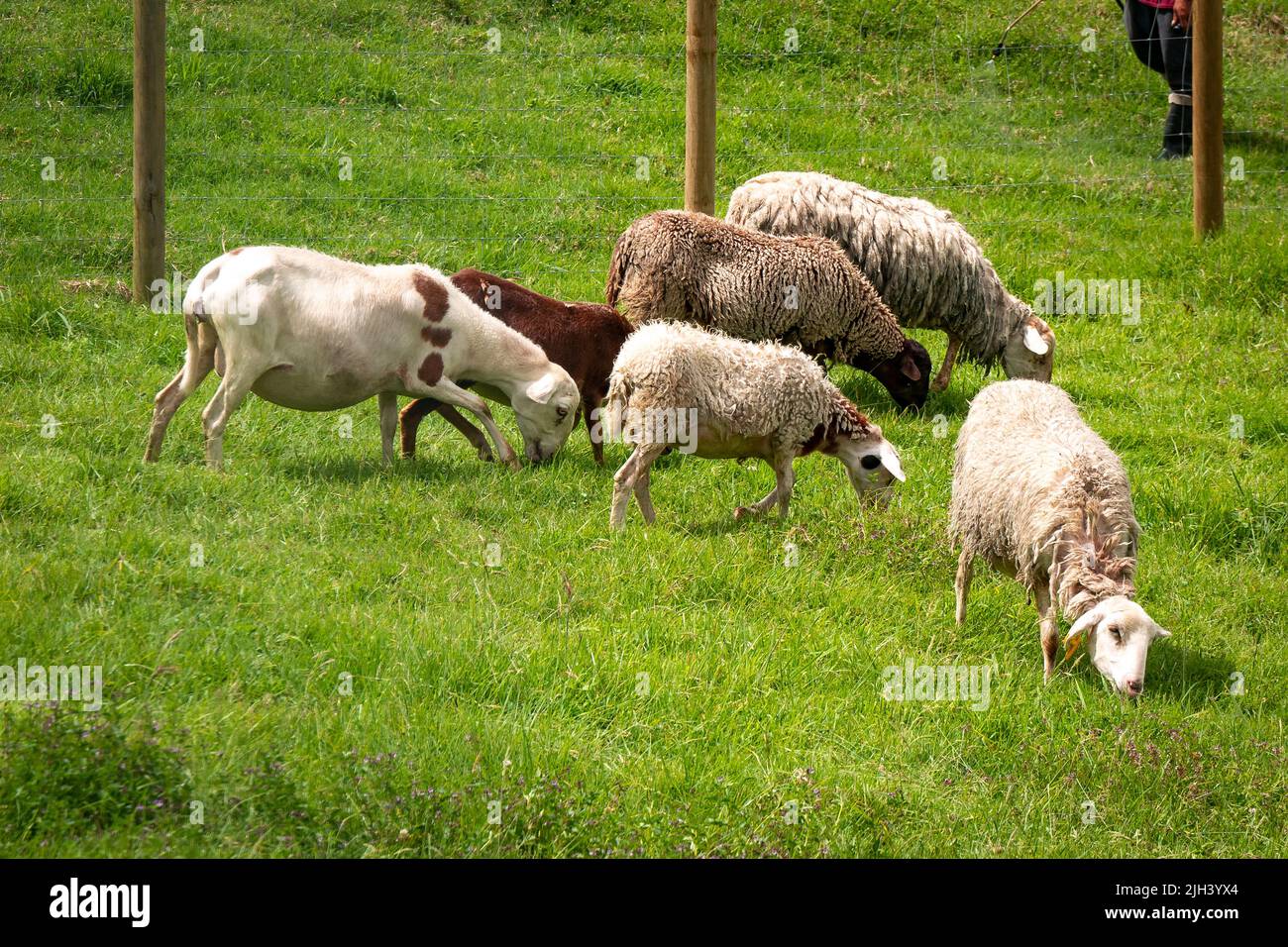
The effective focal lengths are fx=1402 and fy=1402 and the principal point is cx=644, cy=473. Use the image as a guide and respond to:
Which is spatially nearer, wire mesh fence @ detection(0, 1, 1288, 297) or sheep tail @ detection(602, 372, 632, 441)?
sheep tail @ detection(602, 372, 632, 441)

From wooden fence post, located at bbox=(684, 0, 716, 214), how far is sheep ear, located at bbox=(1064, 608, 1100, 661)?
4857 mm

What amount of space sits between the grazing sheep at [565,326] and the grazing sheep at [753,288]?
0.79 feet

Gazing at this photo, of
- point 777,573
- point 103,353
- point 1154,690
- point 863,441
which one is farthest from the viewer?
point 103,353

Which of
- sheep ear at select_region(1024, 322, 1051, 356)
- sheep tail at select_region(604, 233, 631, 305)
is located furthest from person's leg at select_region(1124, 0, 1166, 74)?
sheep tail at select_region(604, 233, 631, 305)

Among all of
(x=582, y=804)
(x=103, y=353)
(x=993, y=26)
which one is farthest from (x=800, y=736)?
(x=993, y=26)

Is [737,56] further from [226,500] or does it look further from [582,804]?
[582,804]

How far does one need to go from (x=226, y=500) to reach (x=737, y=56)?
980cm

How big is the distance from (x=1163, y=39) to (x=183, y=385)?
33.6ft

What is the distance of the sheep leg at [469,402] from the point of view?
7777 mm

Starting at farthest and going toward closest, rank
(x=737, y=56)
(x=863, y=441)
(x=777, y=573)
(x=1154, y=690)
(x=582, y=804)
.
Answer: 1. (x=737, y=56)
2. (x=863, y=441)
3. (x=777, y=573)
4. (x=1154, y=690)
5. (x=582, y=804)

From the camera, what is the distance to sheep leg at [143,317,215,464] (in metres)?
7.32

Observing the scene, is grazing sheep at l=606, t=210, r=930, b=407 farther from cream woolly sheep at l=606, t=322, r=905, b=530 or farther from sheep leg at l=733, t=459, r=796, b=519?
sheep leg at l=733, t=459, r=796, b=519

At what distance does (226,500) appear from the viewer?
21.7ft

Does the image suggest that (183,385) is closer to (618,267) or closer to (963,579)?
(618,267)
